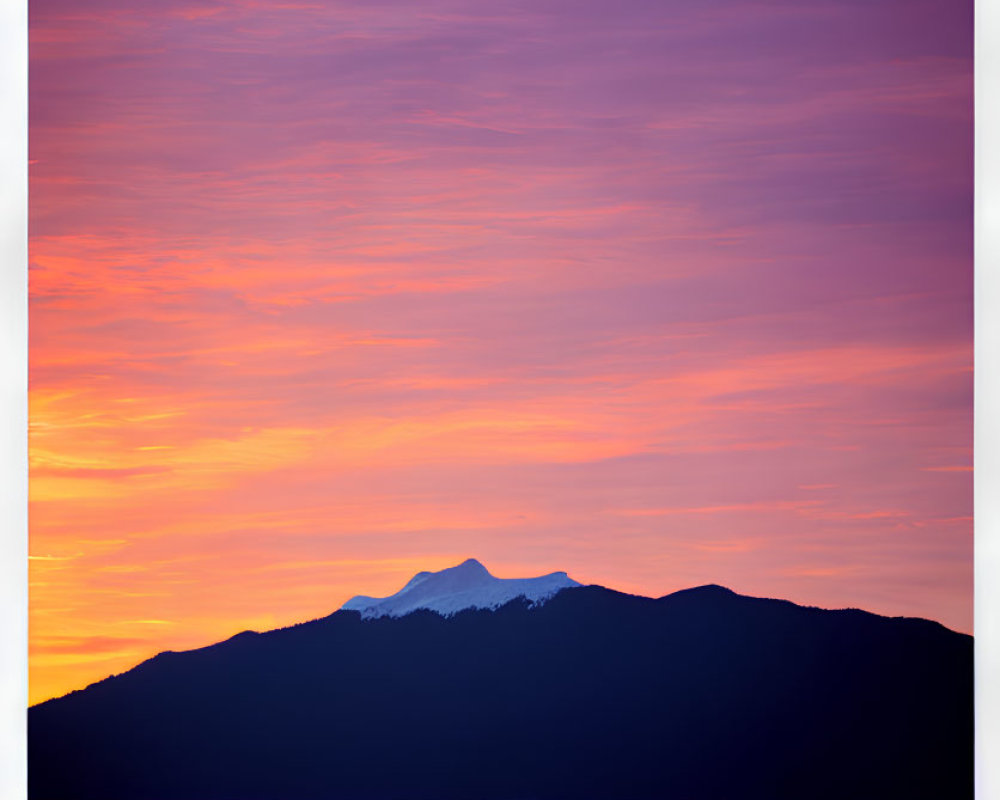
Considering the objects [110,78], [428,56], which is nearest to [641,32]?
[428,56]

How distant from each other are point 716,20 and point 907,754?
2.10 metres

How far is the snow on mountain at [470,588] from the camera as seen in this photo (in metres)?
2.85

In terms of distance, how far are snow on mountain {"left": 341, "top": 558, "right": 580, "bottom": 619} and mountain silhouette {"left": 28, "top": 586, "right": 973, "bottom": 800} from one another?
0.9 inches

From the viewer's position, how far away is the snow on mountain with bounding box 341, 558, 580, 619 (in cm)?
285

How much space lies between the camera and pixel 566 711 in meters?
2.85

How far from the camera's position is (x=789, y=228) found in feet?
9.41

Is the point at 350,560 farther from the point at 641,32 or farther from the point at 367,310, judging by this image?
the point at 641,32
